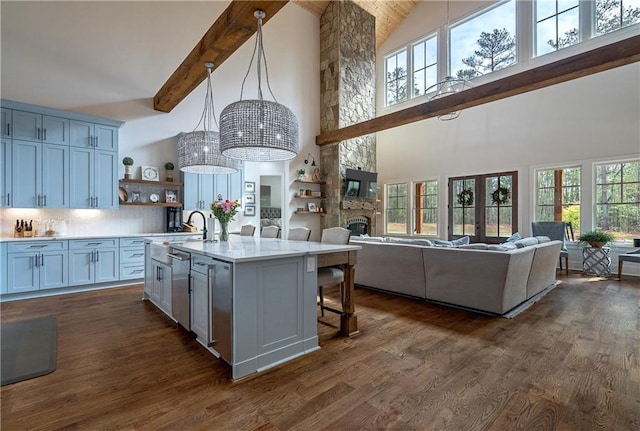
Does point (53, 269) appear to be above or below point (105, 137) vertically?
below

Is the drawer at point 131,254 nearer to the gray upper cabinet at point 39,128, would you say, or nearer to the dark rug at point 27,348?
the dark rug at point 27,348

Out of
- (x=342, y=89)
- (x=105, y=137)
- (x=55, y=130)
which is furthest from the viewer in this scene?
(x=342, y=89)

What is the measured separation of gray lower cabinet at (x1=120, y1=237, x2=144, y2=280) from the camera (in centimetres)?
483

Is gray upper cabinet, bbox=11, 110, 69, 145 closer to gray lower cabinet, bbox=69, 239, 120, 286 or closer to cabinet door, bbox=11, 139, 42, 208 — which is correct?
cabinet door, bbox=11, 139, 42, 208

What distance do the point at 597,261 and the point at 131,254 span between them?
8.15m

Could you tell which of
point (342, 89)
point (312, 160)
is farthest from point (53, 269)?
point (342, 89)

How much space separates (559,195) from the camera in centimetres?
652

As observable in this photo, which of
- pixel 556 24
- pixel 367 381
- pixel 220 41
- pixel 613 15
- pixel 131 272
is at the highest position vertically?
pixel 556 24

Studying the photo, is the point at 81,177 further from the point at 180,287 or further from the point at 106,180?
the point at 180,287

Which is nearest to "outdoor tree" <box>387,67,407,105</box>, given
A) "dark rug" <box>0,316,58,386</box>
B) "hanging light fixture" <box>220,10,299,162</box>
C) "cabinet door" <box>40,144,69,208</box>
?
"hanging light fixture" <box>220,10,299,162</box>

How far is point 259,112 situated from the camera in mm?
2623

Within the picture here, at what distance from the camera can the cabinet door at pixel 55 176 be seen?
440cm

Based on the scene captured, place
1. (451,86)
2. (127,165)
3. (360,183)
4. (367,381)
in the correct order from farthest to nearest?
(360,183) → (451,86) → (127,165) → (367,381)

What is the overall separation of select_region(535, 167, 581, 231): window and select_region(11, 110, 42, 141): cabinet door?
29.7 feet
